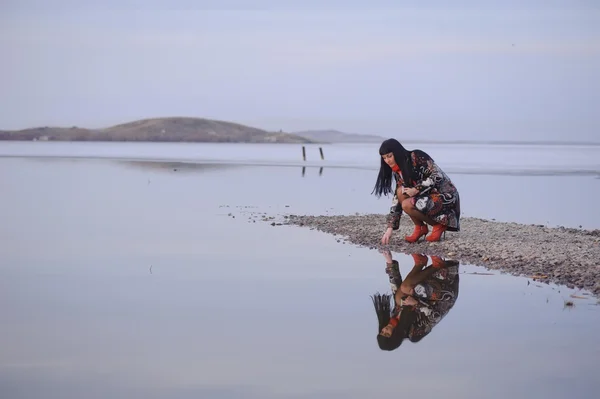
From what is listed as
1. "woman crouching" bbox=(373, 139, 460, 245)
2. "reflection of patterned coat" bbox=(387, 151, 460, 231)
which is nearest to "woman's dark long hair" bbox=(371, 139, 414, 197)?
"woman crouching" bbox=(373, 139, 460, 245)

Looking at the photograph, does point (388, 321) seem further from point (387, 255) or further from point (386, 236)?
point (386, 236)

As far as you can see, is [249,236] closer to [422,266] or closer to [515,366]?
[422,266]

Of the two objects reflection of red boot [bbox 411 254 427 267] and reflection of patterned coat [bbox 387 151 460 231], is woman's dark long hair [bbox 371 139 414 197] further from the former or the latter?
reflection of red boot [bbox 411 254 427 267]

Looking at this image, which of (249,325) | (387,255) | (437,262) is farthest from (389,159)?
(249,325)

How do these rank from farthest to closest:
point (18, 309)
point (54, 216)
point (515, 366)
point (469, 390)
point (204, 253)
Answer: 1. point (54, 216)
2. point (204, 253)
3. point (18, 309)
4. point (515, 366)
5. point (469, 390)

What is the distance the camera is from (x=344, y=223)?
50.6 feet

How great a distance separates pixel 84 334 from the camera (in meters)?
6.63

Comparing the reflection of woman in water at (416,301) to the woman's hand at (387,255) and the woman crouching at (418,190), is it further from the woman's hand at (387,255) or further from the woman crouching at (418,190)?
the woman crouching at (418,190)

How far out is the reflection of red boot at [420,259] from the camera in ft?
34.0

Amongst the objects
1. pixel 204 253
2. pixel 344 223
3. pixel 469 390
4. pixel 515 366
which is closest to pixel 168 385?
pixel 469 390

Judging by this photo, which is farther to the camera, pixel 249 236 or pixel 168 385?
pixel 249 236

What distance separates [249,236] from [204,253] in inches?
86.7

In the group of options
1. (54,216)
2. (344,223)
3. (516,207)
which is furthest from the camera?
(516,207)

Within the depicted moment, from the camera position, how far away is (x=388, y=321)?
7066mm
